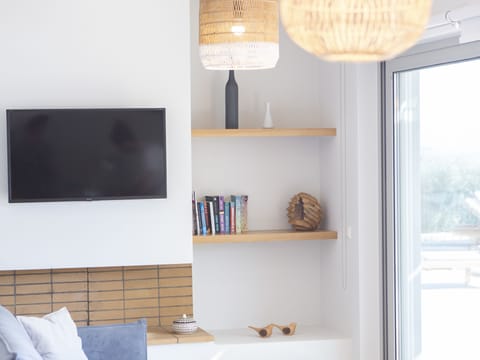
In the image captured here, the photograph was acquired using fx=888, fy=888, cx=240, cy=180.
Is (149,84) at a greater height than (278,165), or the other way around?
(149,84)

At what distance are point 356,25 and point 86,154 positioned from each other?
299cm

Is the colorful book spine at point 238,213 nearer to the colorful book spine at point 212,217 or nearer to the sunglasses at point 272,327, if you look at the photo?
the colorful book spine at point 212,217

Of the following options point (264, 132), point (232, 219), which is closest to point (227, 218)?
point (232, 219)

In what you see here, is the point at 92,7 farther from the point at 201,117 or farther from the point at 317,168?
the point at 317,168

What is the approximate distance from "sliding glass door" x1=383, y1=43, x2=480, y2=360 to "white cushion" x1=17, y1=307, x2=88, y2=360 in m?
1.92

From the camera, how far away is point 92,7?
5.01 m

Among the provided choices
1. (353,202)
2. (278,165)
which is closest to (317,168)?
(278,165)

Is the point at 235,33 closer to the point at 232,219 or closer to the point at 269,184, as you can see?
the point at 232,219

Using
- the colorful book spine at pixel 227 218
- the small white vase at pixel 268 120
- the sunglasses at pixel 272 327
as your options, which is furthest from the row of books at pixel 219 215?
the sunglasses at pixel 272 327

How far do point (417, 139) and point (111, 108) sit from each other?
171 cm

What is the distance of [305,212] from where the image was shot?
559cm

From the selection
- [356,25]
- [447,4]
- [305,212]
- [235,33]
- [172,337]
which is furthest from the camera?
[305,212]

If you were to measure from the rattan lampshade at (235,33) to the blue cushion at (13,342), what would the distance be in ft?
4.05

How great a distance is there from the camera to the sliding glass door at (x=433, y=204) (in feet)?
14.5
